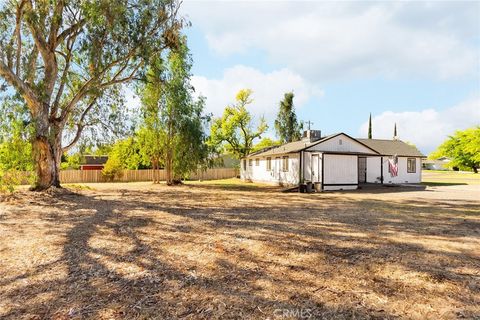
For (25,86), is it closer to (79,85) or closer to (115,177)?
(79,85)

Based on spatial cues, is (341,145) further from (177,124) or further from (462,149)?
(462,149)

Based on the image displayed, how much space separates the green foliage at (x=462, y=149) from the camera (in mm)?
55750

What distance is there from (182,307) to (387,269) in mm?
3306

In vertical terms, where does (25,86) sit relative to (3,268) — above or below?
above

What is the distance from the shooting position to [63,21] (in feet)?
50.8

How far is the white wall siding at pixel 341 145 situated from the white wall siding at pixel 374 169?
13.1 feet

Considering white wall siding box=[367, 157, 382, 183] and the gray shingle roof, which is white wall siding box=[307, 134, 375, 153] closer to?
white wall siding box=[367, 157, 382, 183]

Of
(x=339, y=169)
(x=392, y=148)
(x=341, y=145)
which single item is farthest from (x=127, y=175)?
(x=392, y=148)

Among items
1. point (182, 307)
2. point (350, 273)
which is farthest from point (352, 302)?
point (182, 307)

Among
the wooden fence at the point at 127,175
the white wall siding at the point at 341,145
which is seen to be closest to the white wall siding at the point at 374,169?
the white wall siding at the point at 341,145

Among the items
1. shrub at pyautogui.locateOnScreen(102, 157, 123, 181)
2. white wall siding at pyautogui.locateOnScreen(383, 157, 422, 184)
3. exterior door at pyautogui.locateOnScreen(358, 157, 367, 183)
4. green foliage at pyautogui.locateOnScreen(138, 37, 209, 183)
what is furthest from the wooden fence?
white wall siding at pyautogui.locateOnScreen(383, 157, 422, 184)

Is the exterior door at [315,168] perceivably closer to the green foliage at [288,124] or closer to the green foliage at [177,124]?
the green foliage at [177,124]

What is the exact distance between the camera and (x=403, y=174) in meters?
29.6

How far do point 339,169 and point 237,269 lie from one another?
19.5 metres
